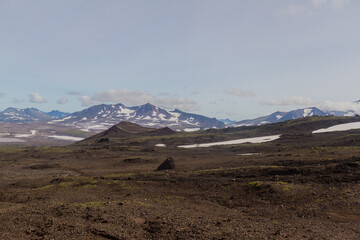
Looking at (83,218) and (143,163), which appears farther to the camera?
(143,163)

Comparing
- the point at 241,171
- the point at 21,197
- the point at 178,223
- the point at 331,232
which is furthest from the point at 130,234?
the point at 241,171

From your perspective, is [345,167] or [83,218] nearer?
[83,218]

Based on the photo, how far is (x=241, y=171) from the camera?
1292 inches

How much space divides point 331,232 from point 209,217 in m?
7.51

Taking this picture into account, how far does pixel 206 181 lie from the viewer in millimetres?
29938

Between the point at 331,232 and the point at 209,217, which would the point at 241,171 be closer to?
the point at 209,217

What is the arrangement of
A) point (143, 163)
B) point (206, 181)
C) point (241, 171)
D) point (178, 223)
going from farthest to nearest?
1. point (143, 163)
2. point (241, 171)
3. point (206, 181)
4. point (178, 223)

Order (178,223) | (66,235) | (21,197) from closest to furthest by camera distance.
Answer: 1. (66,235)
2. (178,223)
3. (21,197)

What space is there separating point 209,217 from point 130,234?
5.90 metres

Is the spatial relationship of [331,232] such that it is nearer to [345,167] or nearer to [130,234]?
[130,234]

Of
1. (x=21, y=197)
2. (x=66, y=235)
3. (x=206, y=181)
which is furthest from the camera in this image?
(x=206, y=181)

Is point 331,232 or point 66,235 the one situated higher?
point 66,235

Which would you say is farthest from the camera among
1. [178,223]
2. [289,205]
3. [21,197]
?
[21,197]

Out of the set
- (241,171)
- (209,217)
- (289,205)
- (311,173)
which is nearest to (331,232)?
(289,205)
